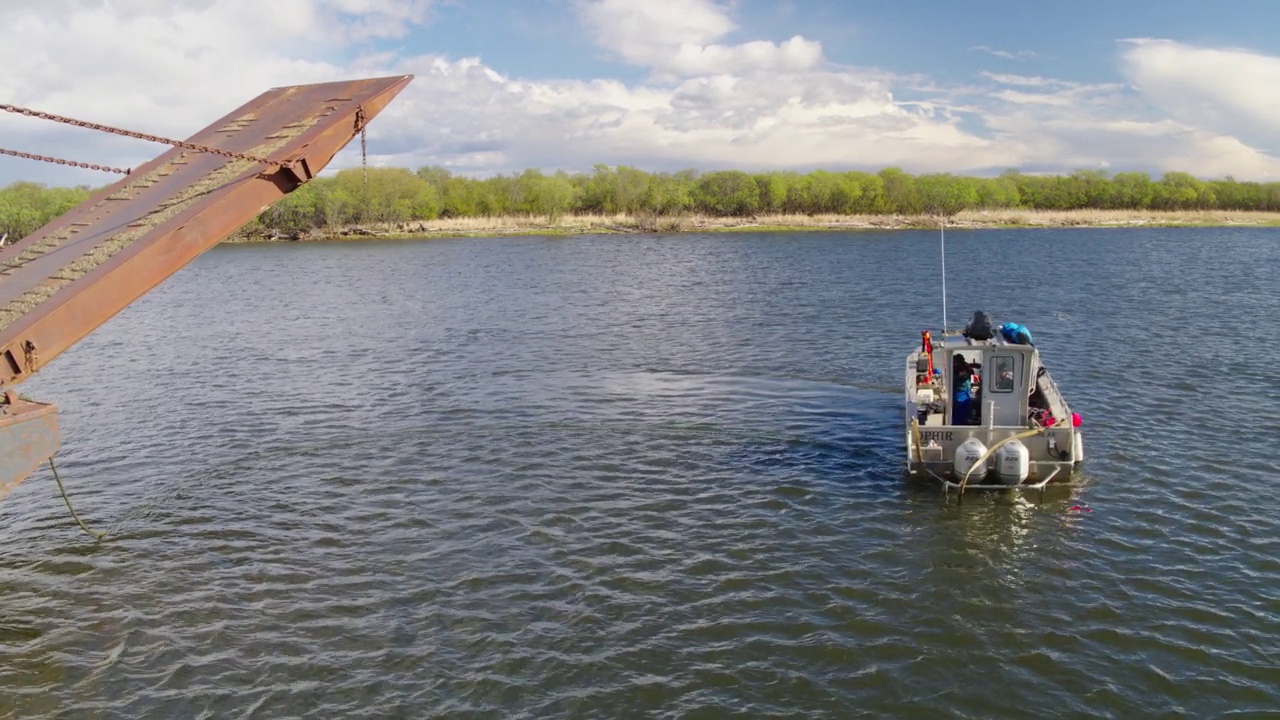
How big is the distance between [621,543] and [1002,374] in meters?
9.54

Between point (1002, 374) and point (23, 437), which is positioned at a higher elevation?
point (23, 437)

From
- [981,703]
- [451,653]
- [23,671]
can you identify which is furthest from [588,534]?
[23,671]

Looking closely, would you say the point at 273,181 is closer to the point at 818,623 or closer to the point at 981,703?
the point at 818,623

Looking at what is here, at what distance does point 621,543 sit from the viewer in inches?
675

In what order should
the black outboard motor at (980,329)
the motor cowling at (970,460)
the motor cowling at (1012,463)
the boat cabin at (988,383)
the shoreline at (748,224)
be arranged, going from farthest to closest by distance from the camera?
the shoreline at (748,224) → the black outboard motor at (980,329) → the boat cabin at (988,383) → the motor cowling at (970,460) → the motor cowling at (1012,463)

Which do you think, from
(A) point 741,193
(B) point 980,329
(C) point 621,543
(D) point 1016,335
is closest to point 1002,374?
(D) point 1016,335

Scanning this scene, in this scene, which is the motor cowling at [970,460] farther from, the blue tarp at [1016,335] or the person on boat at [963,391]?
the blue tarp at [1016,335]

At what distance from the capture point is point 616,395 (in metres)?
28.9

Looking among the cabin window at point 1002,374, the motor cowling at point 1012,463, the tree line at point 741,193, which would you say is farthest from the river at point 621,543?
the tree line at point 741,193

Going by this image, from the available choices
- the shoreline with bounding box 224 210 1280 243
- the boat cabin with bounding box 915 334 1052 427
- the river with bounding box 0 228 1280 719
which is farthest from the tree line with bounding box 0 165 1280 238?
the boat cabin with bounding box 915 334 1052 427

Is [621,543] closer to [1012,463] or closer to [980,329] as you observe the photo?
[1012,463]

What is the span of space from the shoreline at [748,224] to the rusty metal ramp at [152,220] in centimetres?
10988

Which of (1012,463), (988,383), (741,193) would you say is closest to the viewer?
(1012,463)

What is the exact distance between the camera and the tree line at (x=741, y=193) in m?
135
